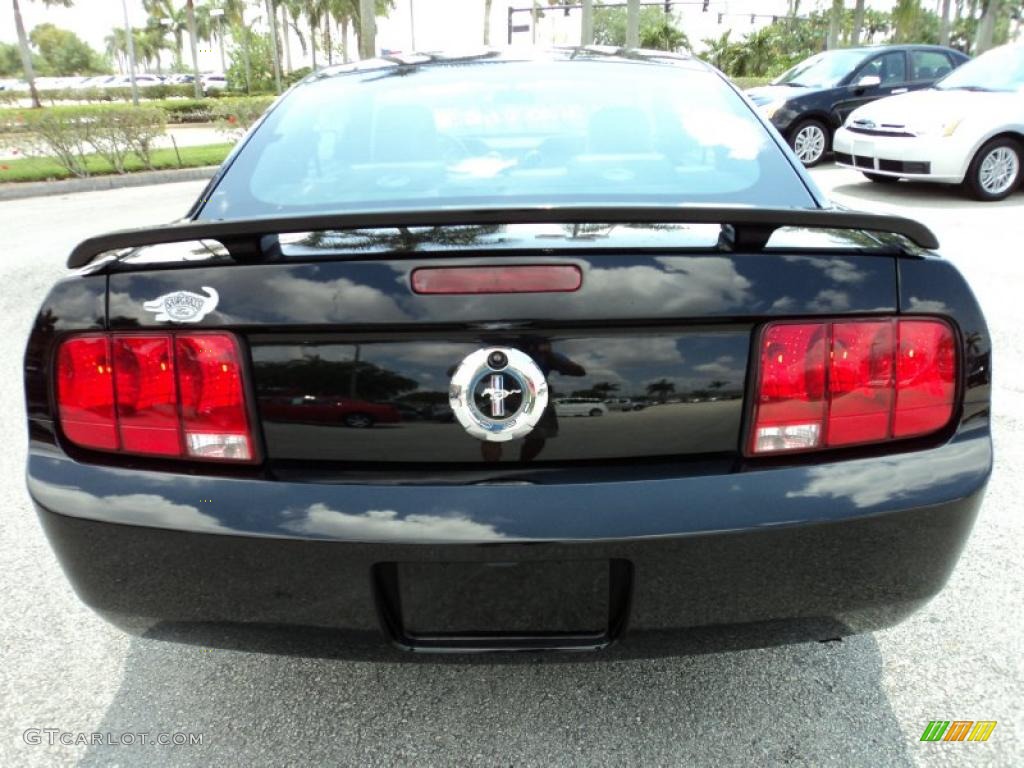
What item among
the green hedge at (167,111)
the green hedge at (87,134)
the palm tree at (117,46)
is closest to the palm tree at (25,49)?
the green hedge at (167,111)

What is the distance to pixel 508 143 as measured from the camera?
229cm

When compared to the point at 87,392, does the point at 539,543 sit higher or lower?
lower

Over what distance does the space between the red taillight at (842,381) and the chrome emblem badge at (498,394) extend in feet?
1.31

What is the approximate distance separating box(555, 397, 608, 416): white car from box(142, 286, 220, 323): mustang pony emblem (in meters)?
0.62

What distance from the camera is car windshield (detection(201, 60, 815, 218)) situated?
1998 millimetres

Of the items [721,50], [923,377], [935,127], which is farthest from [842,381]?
[721,50]

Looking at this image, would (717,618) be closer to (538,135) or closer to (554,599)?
(554,599)

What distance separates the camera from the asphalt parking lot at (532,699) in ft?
5.72

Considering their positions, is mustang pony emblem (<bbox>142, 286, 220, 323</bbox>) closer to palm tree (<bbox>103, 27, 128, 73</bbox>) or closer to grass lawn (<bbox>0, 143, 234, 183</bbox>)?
grass lawn (<bbox>0, 143, 234, 183</bbox>)

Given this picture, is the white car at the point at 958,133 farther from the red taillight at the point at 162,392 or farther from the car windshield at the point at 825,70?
the red taillight at the point at 162,392

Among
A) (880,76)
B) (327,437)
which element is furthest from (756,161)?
(880,76)

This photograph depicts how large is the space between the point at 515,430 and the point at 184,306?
2.02ft

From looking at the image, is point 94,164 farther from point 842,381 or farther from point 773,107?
point 842,381

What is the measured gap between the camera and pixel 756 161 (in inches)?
84.8
